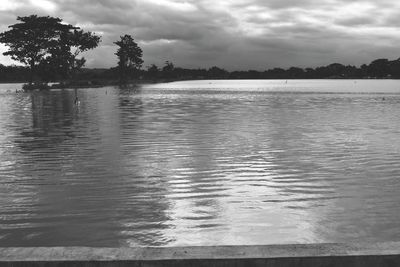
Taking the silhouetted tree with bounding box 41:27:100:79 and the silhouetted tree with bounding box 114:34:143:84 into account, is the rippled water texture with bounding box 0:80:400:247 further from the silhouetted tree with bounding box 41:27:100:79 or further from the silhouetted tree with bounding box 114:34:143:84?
the silhouetted tree with bounding box 114:34:143:84

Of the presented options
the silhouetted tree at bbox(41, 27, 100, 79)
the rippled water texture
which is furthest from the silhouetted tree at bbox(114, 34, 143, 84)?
the rippled water texture

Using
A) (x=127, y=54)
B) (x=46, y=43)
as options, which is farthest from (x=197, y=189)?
(x=127, y=54)

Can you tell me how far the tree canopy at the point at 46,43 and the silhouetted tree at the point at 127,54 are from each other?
3758 cm

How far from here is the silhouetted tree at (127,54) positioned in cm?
12581

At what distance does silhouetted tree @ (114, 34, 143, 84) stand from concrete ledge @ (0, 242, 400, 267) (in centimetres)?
12523

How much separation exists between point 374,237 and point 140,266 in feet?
14.8

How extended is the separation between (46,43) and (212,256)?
80.7 metres

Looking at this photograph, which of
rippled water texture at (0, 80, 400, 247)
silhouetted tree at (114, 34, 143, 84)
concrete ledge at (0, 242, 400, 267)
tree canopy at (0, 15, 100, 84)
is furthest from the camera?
silhouetted tree at (114, 34, 143, 84)

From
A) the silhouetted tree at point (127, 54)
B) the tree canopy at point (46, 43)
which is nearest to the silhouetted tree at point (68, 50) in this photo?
the tree canopy at point (46, 43)

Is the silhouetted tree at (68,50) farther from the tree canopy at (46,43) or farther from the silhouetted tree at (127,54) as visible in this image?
the silhouetted tree at (127,54)

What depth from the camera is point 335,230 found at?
291 inches

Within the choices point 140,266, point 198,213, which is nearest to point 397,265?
point 140,266

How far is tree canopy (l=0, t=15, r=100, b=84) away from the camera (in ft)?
249

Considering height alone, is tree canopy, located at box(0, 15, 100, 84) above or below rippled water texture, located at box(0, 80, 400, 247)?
above
